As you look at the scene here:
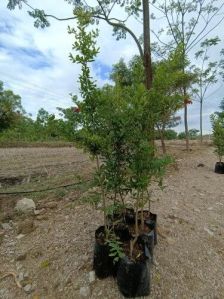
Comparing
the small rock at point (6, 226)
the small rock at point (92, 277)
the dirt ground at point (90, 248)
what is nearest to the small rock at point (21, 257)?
the dirt ground at point (90, 248)

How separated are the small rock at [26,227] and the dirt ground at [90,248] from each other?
4 centimetres

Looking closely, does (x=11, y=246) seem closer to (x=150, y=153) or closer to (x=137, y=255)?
(x=137, y=255)

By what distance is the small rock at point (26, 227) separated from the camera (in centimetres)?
276

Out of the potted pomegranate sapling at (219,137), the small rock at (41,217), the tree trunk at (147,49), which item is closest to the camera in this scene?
the small rock at (41,217)

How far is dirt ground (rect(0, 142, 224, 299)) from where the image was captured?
1.96 m

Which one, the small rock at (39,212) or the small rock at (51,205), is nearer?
the small rock at (39,212)

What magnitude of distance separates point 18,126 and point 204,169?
10223mm

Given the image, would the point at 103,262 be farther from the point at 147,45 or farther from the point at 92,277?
the point at 147,45

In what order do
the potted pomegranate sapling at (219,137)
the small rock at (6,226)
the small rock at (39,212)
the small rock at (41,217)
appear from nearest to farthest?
the small rock at (6,226) < the small rock at (41,217) < the small rock at (39,212) < the potted pomegranate sapling at (219,137)

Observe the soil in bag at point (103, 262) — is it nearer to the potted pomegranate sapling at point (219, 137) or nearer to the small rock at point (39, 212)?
the small rock at point (39, 212)

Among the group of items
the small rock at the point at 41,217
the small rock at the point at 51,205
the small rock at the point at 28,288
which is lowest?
the small rock at the point at 28,288

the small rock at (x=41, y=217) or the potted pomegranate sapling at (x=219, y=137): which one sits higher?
the potted pomegranate sapling at (x=219, y=137)

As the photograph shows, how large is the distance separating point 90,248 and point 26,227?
0.83m

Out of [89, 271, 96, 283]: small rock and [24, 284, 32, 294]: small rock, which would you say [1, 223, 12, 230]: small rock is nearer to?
[24, 284, 32, 294]: small rock
